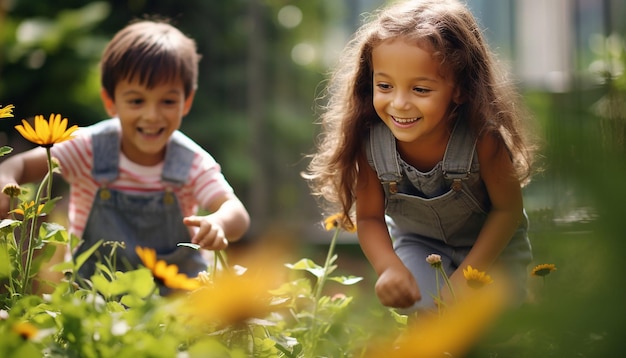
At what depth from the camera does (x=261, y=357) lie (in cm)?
130

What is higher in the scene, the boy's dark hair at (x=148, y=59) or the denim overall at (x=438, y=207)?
the boy's dark hair at (x=148, y=59)

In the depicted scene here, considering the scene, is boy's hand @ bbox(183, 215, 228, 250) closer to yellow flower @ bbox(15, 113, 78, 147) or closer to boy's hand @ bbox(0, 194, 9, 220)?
yellow flower @ bbox(15, 113, 78, 147)

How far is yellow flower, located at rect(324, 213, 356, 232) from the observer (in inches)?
70.9

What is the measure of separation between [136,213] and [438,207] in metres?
0.95

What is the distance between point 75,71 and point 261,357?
12.0 ft

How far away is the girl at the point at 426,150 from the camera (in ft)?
5.28

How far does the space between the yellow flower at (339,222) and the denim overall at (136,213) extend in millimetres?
614

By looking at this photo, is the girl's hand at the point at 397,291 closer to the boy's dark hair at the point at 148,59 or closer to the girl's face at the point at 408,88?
the girl's face at the point at 408,88

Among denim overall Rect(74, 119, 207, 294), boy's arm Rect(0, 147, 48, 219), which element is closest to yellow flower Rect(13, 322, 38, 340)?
boy's arm Rect(0, 147, 48, 219)

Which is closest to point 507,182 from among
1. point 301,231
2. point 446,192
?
point 446,192

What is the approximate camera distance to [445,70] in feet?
5.31

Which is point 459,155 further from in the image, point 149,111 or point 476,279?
point 149,111

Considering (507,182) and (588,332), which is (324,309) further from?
(588,332)

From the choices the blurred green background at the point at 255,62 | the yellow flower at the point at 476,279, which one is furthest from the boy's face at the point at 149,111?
the yellow flower at the point at 476,279
